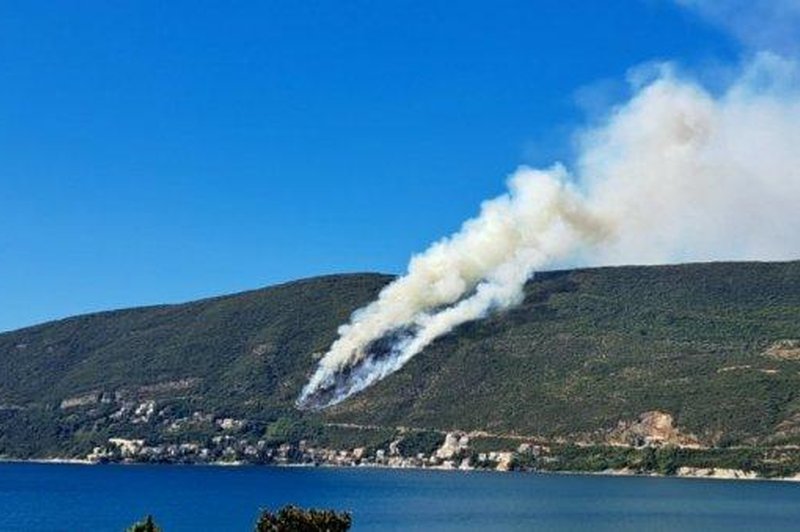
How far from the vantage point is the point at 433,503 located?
149750 millimetres

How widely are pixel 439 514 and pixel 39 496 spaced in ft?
207

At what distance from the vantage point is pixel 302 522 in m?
47.1

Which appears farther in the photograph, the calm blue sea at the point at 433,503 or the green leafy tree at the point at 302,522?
the calm blue sea at the point at 433,503

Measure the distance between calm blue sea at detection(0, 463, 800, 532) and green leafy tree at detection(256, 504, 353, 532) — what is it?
71.7 meters

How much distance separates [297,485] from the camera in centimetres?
19012

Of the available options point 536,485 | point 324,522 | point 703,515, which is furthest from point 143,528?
point 536,485

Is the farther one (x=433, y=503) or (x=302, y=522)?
(x=433, y=503)

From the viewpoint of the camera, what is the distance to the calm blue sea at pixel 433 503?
126 m

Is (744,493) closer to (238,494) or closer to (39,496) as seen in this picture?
(238,494)

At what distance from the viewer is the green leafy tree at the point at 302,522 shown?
154ft

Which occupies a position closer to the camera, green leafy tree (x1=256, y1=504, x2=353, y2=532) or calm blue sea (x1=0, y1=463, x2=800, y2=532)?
green leafy tree (x1=256, y1=504, x2=353, y2=532)

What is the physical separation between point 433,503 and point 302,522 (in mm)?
104545

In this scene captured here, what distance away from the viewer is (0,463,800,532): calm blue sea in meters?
126

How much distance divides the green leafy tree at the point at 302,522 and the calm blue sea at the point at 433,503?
7166 cm
